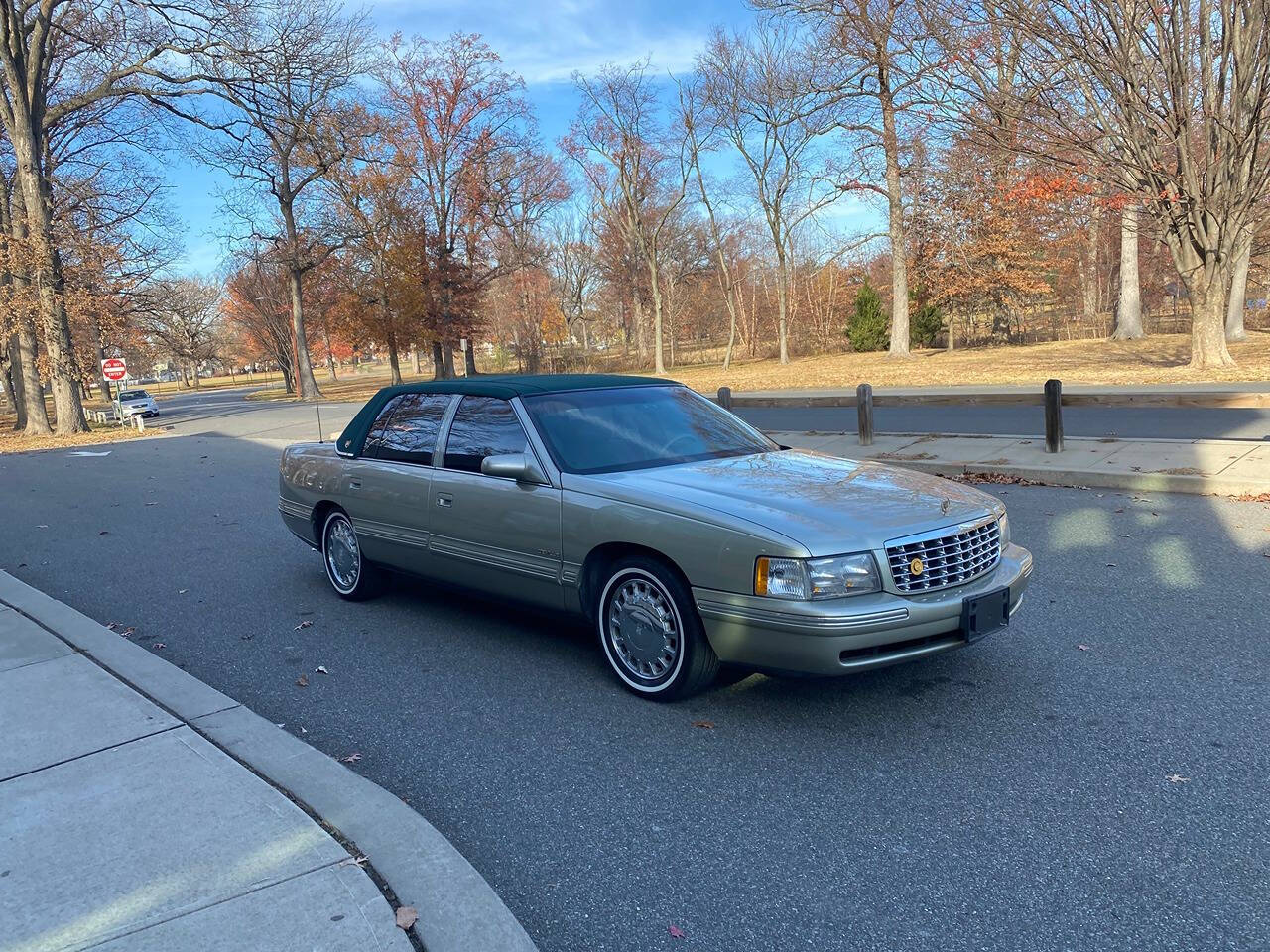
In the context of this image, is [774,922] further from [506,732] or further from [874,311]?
[874,311]

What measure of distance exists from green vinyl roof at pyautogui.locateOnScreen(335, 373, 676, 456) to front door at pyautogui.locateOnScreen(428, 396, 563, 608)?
9 centimetres

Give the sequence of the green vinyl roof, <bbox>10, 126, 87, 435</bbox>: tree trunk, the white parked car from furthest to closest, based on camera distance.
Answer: the white parked car
<bbox>10, 126, 87, 435</bbox>: tree trunk
the green vinyl roof

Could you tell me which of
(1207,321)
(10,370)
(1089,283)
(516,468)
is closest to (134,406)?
(10,370)

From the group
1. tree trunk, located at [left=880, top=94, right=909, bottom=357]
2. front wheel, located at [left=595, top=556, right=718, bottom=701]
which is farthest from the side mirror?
tree trunk, located at [left=880, top=94, right=909, bottom=357]

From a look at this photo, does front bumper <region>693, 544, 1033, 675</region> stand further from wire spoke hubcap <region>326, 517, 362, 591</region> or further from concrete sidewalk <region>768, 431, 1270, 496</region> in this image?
concrete sidewalk <region>768, 431, 1270, 496</region>

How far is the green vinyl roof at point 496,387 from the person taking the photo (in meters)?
5.44

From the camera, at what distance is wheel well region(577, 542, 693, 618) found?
4.43 metres

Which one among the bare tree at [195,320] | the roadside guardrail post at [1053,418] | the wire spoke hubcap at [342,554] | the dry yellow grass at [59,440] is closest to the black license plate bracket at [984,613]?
the wire spoke hubcap at [342,554]

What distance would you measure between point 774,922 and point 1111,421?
500 inches

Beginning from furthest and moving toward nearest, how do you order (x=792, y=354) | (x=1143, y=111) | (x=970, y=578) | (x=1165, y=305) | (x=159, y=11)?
(x=1165, y=305) → (x=792, y=354) → (x=159, y=11) → (x=1143, y=111) → (x=970, y=578)

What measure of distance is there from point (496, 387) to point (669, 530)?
73.0 inches

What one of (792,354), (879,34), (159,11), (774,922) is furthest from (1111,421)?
(792,354)

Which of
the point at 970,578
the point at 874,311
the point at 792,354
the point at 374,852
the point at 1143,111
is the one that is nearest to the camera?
the point at 374,852

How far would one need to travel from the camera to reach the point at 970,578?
4.16m
